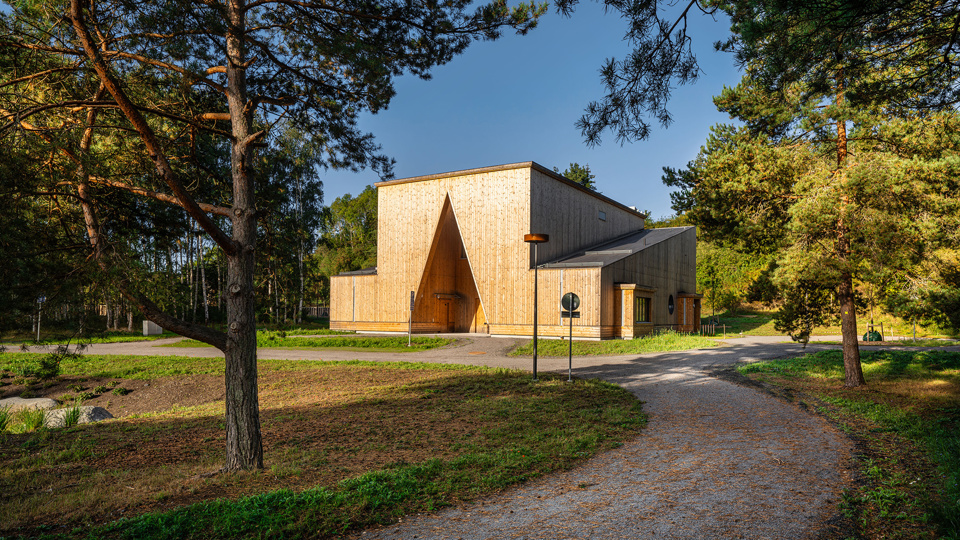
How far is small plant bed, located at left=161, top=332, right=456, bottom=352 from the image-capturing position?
2142 centimetres

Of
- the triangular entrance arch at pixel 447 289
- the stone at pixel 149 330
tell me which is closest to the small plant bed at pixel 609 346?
the triangular entrance arch at pixel 447 289

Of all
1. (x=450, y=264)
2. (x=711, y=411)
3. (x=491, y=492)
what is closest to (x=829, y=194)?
(x=711, y=411)

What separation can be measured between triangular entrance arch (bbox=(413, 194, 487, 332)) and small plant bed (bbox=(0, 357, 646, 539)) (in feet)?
53.1

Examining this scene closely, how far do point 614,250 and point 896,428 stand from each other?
66.0 feet

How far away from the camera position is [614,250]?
2692 cm

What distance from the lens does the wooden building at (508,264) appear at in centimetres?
2322

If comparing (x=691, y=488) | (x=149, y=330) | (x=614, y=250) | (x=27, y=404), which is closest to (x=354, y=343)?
(x=27, y=404)

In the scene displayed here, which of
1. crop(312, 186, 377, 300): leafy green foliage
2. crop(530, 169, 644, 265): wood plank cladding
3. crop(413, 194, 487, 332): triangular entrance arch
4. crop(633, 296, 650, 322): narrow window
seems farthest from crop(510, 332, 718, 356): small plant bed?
crop(312, 186, 377, 300): leafy green foliage

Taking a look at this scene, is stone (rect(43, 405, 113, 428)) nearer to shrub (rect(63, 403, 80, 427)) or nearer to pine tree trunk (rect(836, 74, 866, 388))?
shrub (rect(63, 403, 80, 427))

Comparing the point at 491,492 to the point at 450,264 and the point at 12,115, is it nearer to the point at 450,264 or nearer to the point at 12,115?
the point at 12,115

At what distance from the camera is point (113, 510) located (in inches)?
164

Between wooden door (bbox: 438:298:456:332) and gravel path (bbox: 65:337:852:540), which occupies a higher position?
wooden door (bbox: 438:298:456:332)

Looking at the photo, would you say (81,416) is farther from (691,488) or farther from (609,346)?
(609,346)

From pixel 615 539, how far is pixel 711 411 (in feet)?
18.4
